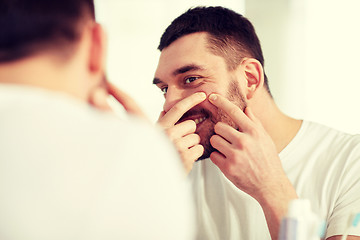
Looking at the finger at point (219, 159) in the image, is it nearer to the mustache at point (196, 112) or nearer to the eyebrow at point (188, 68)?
the mustache at point (196, 112)

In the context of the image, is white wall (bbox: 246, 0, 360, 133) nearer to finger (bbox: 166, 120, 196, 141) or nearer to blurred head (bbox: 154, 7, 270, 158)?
blurred head (bbox: 154, 7, 270, 158)

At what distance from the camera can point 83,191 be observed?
436 mm

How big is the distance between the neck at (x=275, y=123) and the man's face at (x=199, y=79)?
3.9 inches

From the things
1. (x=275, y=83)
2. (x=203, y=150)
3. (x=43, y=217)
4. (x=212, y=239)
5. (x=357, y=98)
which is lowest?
(x=212, y=239)

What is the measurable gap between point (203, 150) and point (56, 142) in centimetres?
85

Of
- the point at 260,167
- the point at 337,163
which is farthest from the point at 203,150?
the point at 337,163

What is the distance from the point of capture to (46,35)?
467 millimetres

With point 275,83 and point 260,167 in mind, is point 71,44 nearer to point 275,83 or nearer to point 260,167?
point 260,167

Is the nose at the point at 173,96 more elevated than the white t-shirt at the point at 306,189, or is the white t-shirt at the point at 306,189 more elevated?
the nose at the point at 173,96

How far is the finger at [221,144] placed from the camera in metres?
1.21

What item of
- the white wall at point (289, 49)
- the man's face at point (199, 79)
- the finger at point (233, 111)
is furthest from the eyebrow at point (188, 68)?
the white wall at point (289, 49)

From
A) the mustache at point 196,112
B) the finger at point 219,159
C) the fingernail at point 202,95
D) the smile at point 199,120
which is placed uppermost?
the fingernail at point 202,95

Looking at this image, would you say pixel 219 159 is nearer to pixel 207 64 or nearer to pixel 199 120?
pixel 199 120

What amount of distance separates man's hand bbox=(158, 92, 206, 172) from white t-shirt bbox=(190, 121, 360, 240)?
9.2 inches
